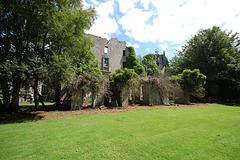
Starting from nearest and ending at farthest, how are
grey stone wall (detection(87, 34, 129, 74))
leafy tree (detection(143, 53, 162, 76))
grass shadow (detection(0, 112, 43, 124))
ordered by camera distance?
grass shadow (detection(0, 112, 43, 124))
grey stone wall (detection(87, 34, 129, 74))
leafy tree (detection(143, 53, 162, 76))


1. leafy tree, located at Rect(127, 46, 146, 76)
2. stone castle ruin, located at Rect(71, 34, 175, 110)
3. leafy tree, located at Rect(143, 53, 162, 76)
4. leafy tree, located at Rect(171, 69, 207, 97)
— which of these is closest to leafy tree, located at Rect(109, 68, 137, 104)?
stone castle ruin, located at Rect(71, 34, 175, 110)

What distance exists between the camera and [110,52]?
2181cm

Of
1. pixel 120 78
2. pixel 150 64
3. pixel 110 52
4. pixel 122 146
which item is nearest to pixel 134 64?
pixel 110 52

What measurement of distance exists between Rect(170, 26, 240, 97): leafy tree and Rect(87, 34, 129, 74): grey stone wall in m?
13.5

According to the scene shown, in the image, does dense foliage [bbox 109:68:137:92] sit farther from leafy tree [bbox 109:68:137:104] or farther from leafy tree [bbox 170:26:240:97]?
leafy tree [bbox 170:26:240:97]

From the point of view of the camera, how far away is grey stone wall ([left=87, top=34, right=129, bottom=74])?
2036 cm

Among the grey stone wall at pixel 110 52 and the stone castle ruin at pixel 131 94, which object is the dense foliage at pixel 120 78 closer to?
the stone castle ruin at pixel 131 94

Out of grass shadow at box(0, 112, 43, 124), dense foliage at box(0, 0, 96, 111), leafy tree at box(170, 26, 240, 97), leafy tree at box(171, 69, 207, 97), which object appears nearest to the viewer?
grass shadow at box(0, 112, 43, 124)

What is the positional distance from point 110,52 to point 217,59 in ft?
60.5

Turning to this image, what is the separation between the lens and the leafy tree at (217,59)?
17.6 meters

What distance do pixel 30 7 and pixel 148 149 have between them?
901cm

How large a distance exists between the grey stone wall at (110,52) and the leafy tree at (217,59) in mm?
13501

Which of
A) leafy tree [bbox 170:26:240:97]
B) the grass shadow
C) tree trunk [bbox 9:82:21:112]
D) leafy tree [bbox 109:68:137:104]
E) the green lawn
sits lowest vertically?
the grass shadow

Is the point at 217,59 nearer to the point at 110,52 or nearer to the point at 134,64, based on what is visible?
the point at 134,64
